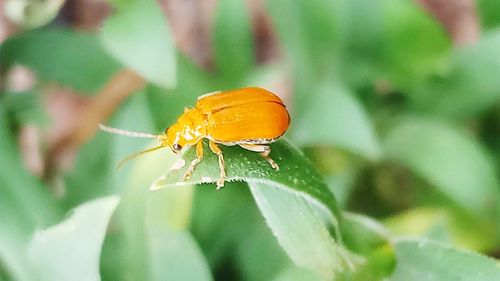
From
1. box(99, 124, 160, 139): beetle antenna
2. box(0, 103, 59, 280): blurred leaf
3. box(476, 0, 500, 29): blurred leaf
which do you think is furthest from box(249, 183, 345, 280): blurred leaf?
box(476, 0, 500, 29): blurred leaf

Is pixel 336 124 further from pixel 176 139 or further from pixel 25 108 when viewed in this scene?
pixel 25 108

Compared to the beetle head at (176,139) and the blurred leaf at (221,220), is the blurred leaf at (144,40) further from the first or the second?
the blurred leaf at (221,220)

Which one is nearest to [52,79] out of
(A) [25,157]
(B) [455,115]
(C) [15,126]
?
(C) [15,126]

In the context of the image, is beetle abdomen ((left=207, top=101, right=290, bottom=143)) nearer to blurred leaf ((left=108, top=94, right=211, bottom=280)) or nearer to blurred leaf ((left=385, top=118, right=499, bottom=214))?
blurred leaf ((left=108, top=94, right=211, bottom=280))

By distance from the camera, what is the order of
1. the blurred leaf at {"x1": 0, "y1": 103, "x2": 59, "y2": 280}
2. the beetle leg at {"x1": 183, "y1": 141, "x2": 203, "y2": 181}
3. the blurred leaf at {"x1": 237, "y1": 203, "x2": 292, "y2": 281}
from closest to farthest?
1. the beetle leg at {"x1": 183, "y1": 141, "x2": 203, "y2": 181}
2. the blurred leaf at {"x1": 0, "y1": 103, "x2": 59, "y2": 280}
3. the blurred leaf at {"x1": 237, "y1": 203, "x2": 292, "y2": 281}

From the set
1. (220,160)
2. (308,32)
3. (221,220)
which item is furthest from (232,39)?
(220,160)

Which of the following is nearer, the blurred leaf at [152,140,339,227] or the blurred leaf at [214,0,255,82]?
the blurred leaf at [152,140,339,227]

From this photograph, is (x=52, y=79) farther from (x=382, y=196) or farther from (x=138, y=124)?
(x=382, y=196)
